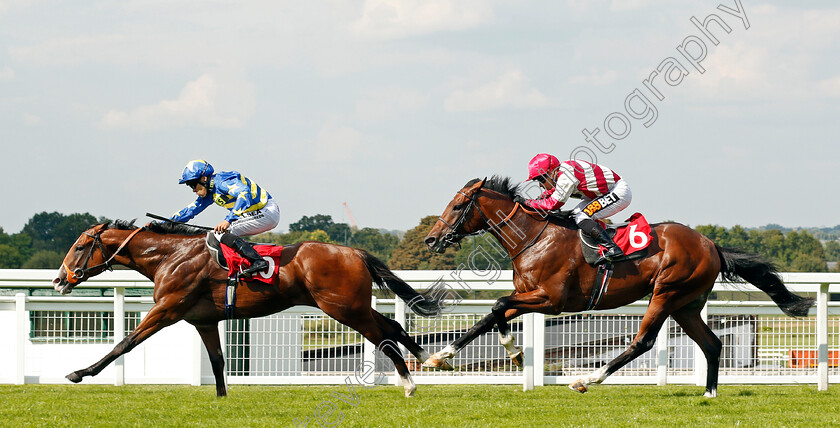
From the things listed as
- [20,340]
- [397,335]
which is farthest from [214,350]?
[20,340]

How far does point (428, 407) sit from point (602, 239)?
1.79 meters

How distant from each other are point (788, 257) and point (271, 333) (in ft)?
288

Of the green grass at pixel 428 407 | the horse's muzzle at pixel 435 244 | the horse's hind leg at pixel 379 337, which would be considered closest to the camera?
the green grass at pixel 428 407

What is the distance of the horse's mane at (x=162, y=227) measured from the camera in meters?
7.82

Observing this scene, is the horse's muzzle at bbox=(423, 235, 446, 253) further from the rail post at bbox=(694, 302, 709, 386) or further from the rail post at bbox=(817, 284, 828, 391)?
the rail post at bbox=(817, 284, 828, 391)

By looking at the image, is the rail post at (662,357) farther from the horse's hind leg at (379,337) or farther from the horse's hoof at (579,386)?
the horse's hind leg at (379,337)

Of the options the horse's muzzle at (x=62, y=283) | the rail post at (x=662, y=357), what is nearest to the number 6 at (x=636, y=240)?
the rail post at (x=662, y=357)

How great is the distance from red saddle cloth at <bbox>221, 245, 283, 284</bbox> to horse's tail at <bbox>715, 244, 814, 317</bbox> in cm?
347

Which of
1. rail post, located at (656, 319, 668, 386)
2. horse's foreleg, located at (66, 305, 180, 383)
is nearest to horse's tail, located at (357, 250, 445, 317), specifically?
horse's foreleg, located at (66, 305, 180, 383)

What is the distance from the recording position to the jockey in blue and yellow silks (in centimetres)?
747

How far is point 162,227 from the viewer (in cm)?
784

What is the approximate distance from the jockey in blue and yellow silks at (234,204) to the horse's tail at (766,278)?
3.60 m

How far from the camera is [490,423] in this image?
19.5 feet

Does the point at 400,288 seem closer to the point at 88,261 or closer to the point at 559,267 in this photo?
the point at 559,267
